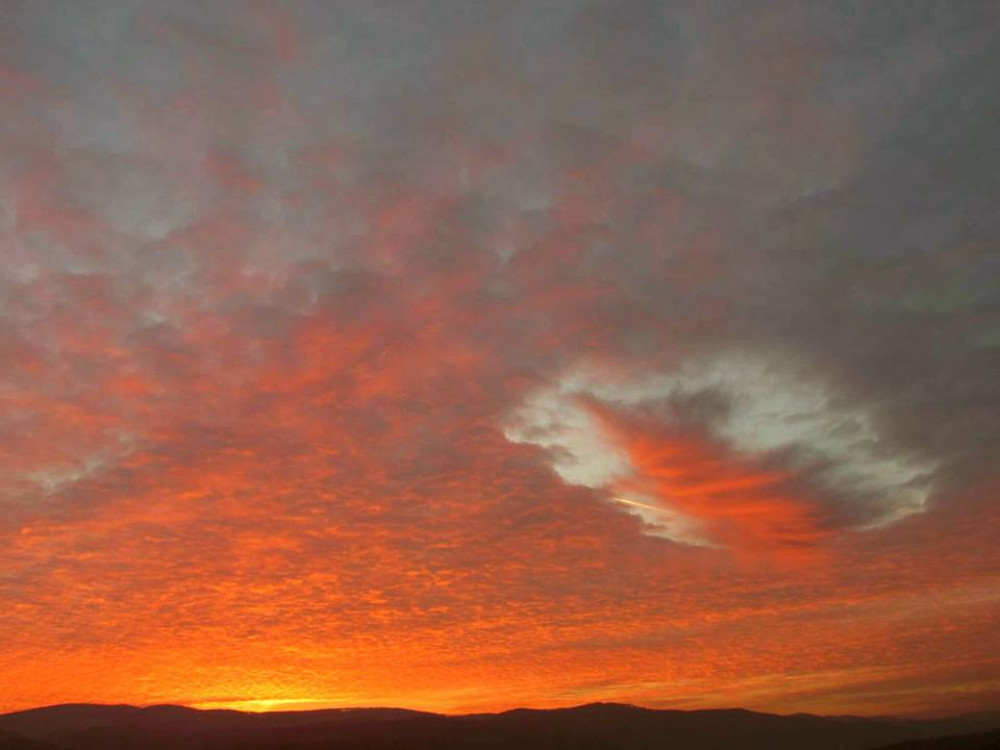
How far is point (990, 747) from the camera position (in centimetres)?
18862
